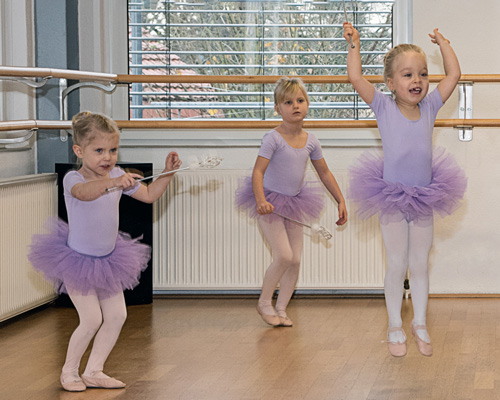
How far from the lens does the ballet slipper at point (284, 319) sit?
3551 mm

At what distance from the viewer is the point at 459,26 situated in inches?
163

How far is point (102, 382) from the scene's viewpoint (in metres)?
2.61

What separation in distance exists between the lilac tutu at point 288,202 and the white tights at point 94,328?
1.02m

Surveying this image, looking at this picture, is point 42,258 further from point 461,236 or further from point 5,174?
point 461,236

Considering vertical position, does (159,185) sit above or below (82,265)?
above

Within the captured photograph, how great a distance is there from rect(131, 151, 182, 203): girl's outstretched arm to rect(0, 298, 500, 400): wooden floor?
587 millimetres

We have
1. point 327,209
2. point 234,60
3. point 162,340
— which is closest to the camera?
point 162,340

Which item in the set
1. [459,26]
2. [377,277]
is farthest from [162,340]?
[459,26]

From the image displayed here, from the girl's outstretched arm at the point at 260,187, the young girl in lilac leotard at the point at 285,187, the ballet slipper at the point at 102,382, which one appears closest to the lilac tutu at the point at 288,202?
the young girl in lilac leotard at the point at 285,187

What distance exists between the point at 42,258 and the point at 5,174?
1.22 meters

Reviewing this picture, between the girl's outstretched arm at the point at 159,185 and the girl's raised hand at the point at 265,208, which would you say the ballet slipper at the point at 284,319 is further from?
the girl's outstretched arm at the point at 159,185

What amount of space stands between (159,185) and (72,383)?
0.68 m

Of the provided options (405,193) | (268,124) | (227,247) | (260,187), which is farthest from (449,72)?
(227,247)

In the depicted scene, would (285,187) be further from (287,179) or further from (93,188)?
(93,188)
